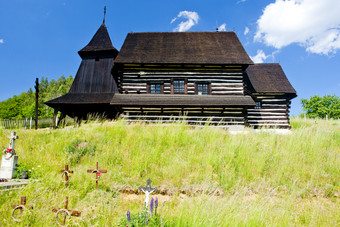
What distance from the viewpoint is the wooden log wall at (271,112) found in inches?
655

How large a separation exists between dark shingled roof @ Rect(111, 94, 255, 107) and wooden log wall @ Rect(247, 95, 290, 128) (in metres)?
4.77

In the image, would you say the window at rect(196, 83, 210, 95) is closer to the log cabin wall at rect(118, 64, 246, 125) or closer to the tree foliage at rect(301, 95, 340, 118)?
the log cabin wall at rect(118, 64, 246, 125)

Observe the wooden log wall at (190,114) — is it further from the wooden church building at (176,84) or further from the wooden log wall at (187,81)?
the wooden log wall at (187,81)

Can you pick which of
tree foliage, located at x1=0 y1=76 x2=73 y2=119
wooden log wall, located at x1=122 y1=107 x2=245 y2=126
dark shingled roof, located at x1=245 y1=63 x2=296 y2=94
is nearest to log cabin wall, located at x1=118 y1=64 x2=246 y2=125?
wooden log wall, located at x1=122 y1=107 x2=245 y2=126

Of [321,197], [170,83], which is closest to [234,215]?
[321,197]

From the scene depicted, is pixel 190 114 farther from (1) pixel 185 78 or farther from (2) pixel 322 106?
(2) pixel 322 106

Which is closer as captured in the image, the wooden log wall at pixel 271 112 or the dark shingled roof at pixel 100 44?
the wooden log wall at pixel 271 112

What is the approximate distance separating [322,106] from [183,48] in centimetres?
4682

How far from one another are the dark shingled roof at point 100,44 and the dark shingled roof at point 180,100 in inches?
A: 277

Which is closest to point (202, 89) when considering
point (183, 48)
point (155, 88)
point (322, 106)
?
point (155, 88)

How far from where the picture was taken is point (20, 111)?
62.6 metres

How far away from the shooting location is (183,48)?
15469 mm

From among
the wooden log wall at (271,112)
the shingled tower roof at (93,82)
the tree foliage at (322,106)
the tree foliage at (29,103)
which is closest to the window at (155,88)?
the shingled tower roof at (93,82)

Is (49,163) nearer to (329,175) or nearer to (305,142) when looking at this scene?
(329,175)
